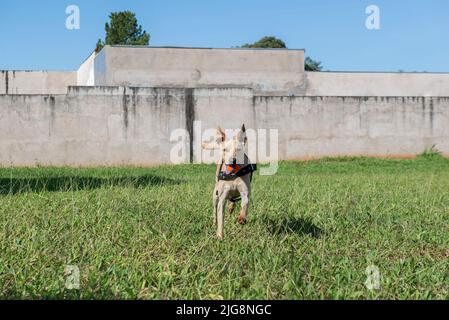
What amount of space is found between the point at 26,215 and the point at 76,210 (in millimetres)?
683

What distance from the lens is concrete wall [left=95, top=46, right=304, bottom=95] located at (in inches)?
1107

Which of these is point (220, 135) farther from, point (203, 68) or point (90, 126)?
point (203, 68)

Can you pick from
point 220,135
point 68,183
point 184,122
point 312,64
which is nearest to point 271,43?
point 312,64

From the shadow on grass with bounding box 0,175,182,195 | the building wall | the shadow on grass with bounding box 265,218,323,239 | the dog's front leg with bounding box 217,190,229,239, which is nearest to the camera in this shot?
the dog's front leg with bounding box 217,190,229,239

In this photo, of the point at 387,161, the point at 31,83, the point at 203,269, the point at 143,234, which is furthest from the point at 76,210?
the point at 31,83

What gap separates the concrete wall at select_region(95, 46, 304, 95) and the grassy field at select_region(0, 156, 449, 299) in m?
18.4

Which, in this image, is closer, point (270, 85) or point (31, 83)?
point (270, 85)

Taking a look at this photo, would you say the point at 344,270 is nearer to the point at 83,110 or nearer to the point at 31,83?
the point at 83,110

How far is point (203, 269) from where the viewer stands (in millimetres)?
5082

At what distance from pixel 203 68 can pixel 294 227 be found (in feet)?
74.2

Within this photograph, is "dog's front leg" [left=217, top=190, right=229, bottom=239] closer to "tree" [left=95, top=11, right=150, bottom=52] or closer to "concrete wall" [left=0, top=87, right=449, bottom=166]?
"concrete wall" [left=0, top=87, right=449, bottom=166]

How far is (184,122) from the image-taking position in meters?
22.3

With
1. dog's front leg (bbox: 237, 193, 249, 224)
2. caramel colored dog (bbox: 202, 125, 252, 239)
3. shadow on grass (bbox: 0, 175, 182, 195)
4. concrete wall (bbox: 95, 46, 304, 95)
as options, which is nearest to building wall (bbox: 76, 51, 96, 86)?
concrete wall (bbox: 95, 46, 304, 95)
